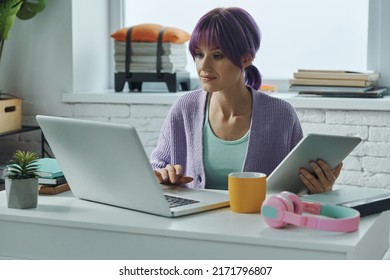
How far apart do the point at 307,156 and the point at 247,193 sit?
21 centimetres

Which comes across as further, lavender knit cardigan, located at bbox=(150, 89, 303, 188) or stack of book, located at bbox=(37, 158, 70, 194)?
lavender knit cardigan, located at bbox=(150, 89, 303, 188)

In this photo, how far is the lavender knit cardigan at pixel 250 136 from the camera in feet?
7.59

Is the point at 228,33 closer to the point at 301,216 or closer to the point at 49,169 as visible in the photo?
the point at 49,169

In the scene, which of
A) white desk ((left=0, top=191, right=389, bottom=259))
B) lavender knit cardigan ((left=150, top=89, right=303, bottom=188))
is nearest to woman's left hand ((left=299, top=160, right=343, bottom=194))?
white desk ((left=0, top=191, right=389, bottom=259))

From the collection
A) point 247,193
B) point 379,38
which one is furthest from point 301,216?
point 379,38

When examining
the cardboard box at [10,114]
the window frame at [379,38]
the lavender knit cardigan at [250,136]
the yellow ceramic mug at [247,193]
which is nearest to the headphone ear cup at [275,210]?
the yellow ceramic mug at [247,193]

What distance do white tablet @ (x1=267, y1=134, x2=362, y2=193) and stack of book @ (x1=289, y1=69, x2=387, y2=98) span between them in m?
1.16

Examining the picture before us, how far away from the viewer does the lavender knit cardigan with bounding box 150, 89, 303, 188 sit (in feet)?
7.59

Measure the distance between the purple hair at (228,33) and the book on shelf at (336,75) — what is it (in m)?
0.83

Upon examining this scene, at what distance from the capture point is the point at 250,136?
2301 millimetres

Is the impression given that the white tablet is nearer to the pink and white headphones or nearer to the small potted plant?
the pink and white headphones


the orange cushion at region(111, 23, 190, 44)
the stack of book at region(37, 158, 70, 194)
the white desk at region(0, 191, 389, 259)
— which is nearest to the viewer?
the white desk at region(0, 191, 389, 259)

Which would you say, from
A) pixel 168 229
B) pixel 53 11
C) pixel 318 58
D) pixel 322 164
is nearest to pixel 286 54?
pixel 318 58

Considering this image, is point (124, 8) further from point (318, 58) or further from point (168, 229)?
point (168, 229)
